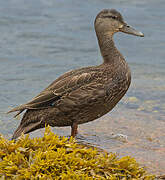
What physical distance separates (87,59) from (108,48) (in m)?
5.93

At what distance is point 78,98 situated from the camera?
21.2 feet

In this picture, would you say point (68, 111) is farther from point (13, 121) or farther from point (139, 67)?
point (139, 67)

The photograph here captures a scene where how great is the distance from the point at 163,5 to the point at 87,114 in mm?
11307

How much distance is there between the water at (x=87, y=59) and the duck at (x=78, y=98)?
1.56 feet

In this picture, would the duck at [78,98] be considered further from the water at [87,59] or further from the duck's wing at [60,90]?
the water at [87,59]

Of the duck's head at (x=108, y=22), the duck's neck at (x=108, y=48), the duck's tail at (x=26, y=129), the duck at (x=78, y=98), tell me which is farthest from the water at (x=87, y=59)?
the duck's head at (x=108, y=22)

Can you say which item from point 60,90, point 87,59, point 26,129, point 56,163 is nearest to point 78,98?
point 60,90

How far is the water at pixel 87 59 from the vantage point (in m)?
7.16

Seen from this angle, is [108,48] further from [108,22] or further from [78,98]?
[78,98]

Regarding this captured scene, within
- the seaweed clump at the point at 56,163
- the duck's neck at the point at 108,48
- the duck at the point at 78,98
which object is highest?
the duck's neck at the point at 108,48

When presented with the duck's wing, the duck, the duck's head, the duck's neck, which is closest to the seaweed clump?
the duck

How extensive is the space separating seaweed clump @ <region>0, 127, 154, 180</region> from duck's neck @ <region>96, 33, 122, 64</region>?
2177mm

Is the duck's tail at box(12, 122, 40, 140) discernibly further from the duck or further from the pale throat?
the pale throat

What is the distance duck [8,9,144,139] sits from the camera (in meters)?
6.43
